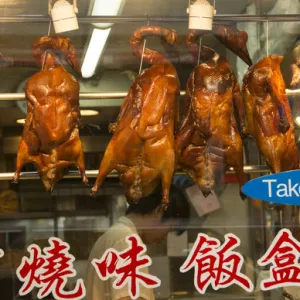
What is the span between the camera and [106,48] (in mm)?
3361

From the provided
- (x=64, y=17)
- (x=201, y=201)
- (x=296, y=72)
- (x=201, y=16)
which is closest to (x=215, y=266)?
(x=201, y=201)

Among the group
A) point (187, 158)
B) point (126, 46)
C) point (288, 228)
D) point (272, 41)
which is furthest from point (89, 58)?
point (288, 228)

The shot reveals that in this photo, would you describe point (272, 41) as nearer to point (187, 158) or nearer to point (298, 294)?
point (187, 158)

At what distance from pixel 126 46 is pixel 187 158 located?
0.59 metres

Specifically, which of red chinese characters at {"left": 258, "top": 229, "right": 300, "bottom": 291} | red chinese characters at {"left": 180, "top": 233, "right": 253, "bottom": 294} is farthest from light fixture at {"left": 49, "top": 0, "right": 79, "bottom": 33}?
red chinese characters at {"left": 258, "top": 229, "right": 300, "bottom": 291}

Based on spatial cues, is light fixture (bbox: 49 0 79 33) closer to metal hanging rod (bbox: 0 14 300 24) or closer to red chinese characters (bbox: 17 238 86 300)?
metal hanging rod (bbox: 0 14 300 24)

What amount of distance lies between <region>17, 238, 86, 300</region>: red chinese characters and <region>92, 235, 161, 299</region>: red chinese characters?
12 centimetres

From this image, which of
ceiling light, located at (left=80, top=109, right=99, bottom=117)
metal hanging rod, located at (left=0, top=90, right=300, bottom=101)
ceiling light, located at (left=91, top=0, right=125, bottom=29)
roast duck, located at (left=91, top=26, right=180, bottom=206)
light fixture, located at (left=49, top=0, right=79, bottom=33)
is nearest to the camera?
light fixture, located at (left=49, top=0, right=79, bottom=33)

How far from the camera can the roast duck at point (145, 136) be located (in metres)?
3.01

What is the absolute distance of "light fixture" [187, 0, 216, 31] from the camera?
2904 millimetres

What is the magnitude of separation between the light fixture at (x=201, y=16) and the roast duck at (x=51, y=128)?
521mm

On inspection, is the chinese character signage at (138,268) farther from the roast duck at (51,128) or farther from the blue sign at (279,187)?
the roast duck at (51,128)

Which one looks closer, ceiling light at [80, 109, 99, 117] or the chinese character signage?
the chinese character signage

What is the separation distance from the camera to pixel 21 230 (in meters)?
3.34
